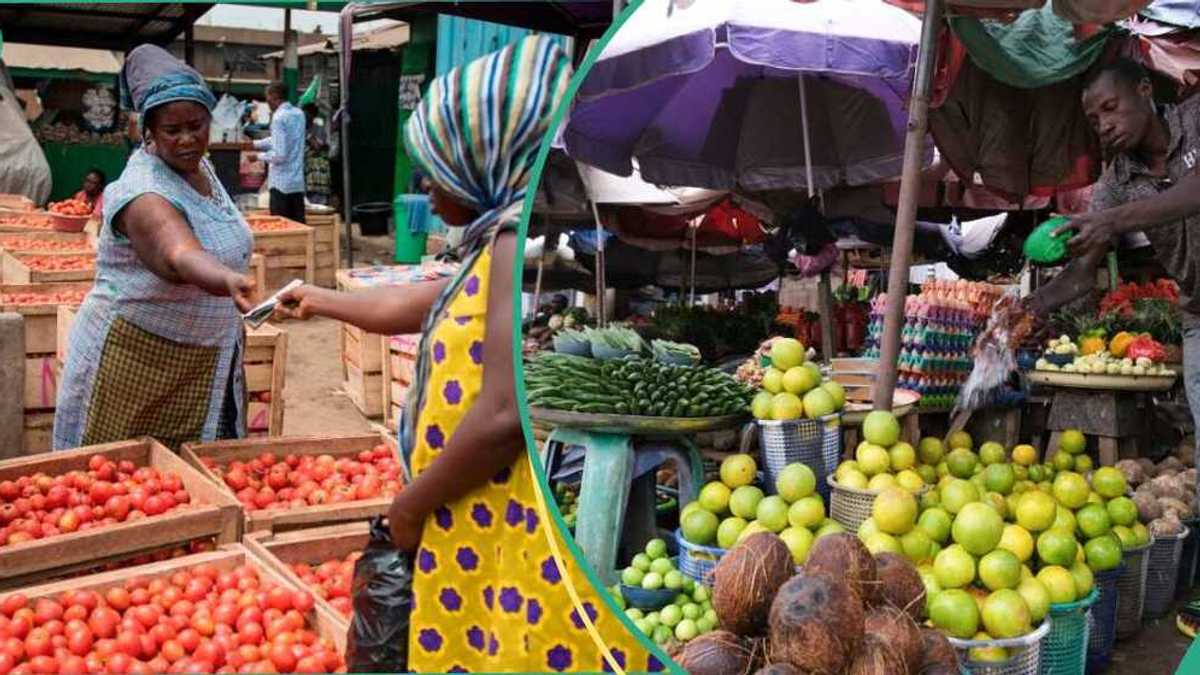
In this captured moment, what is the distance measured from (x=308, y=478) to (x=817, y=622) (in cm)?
251

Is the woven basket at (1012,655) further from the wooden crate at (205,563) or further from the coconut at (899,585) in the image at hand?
the wooden crate at (205,563)

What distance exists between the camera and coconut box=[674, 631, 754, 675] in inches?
69.0

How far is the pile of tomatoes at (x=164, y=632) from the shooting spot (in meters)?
2.81

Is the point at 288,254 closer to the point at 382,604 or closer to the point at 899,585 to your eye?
the point at 382,604

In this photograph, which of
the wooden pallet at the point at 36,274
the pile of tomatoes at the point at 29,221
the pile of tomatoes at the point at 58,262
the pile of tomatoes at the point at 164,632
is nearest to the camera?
the pile of tomatoes at the point at 164,632

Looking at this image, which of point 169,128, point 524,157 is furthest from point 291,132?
point 524,157

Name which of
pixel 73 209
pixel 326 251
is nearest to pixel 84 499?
pixel 326 251

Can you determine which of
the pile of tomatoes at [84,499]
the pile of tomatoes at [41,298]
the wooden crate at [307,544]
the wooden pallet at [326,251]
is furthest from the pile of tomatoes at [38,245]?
the wooden crate at [307,544]

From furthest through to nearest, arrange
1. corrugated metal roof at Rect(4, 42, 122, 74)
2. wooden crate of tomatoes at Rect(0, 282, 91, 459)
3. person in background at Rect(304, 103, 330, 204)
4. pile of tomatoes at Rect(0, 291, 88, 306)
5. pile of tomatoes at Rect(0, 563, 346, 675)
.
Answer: corrugated metal roof at Rect(4, 42, 122, 74)
person in background at Rect(304, 103, 330, 204)
pile of tomatoes at Rect(0, 291, 88, 306)
wooden crate of tomatoes at Rect(0, 282, 91, 459)
pile of tomatoes at Rect(0, 563, 346, 675)

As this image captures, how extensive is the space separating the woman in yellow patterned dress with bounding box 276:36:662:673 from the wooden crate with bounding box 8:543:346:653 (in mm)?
1120

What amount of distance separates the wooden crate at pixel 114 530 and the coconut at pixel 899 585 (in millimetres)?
2193

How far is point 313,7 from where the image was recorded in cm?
855

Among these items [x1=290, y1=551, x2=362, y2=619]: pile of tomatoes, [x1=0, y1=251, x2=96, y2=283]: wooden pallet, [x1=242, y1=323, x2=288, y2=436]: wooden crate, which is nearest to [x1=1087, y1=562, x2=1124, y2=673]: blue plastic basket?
[x1=290, y1=551, x2=362, y2=619]: pile of tomatoes

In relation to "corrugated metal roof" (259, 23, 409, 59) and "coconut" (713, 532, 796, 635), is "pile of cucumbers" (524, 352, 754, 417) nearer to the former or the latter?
"coconut" (713, 532, 796, 635)
